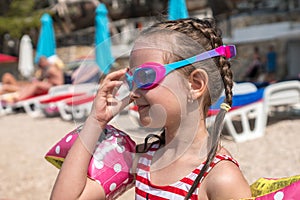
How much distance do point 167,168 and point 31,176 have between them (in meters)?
3.33

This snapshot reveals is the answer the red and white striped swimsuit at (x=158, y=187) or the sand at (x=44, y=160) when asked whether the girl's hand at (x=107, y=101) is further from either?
the sand at (x=44, y=160)

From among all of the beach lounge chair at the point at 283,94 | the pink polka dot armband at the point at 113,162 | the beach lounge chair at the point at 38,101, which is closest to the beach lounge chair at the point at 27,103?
the beach lounge chair at the point at 38,101

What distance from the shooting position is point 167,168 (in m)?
1.39

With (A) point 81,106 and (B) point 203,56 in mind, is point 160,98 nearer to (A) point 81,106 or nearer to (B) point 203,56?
(B) point 203,56

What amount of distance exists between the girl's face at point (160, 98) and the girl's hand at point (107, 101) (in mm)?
104

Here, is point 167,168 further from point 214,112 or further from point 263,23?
point 263,23

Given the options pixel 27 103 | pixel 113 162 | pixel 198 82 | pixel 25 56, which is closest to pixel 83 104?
pixel 113 162

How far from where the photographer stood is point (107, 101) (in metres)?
1.39

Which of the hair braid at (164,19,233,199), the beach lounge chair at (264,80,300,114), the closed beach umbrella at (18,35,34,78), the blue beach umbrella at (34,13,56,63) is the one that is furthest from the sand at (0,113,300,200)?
the closed beach umbrella at (18,35,34,78)

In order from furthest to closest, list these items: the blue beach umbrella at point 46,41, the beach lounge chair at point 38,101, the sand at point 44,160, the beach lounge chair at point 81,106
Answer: the blue beach umbrella at point 46,41 < the beach lounge chair at point 38,101 < the sand at point 44,160 < the beach lounge chair at point 81,106

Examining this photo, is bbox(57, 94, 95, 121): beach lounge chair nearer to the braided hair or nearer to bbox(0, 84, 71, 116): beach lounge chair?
the braided hair

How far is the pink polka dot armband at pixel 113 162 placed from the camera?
142 cm

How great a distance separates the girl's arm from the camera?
1334 millimetres

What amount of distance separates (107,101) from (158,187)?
309 millimetres
